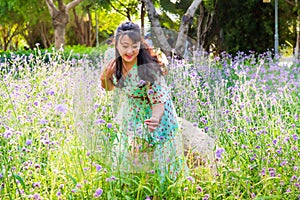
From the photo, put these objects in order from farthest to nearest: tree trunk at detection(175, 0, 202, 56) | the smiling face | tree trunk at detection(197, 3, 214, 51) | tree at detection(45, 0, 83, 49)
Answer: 1. tree at detection(45, 0, 83, 49)
2. tree trunk at detection(197, 3, 214, 51)
3. tree trunk at detection(175, 0, 202, 56)
4. the smiling face

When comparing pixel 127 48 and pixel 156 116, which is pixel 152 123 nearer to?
pixel 156 116

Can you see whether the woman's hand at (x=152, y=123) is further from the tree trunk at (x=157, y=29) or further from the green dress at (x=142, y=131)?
the tree trunk at (x=157, y=29)

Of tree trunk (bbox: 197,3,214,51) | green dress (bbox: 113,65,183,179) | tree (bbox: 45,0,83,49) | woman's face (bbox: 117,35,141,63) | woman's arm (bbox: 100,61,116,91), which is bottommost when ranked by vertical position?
green dress (bbox: 113,65,183,179)

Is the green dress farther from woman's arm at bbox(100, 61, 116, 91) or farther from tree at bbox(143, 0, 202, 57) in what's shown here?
tree at bbox(143, 0, 202, 57)

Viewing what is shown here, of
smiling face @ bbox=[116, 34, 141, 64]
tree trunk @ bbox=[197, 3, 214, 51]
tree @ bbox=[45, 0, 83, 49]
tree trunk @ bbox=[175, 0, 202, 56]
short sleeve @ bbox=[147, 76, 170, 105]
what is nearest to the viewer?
smiling face @ bbox=[116, 34, 141, 64]

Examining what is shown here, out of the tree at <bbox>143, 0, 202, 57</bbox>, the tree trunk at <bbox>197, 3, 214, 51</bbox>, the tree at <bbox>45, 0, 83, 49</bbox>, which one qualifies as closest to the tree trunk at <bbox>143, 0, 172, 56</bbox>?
the tree at <bbox>143, 0, 202, 57</bbox>

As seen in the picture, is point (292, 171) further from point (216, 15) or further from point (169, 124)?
point (216, 15)

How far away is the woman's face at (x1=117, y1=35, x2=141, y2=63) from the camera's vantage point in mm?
2481

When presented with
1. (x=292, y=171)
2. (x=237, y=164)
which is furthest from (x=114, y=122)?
(x=292, y=171)

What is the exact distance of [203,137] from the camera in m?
3.05

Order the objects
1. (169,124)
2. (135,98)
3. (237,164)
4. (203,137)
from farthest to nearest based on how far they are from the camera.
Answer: (237,164)
(203,137)
(169,124)
(135,98)

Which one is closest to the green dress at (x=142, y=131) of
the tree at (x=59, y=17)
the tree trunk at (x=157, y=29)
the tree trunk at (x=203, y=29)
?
the tree trunk at (x=157, y=29)

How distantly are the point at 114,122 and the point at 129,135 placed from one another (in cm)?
11

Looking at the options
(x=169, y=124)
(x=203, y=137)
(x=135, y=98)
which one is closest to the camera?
(x=135, y=98)
